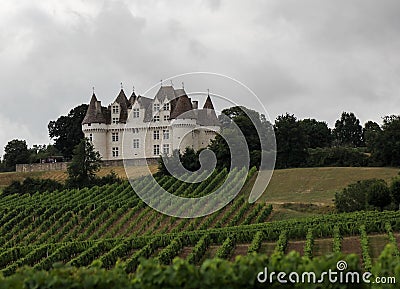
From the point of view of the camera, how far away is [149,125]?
67.4m

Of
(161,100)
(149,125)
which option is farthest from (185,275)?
(149,125)

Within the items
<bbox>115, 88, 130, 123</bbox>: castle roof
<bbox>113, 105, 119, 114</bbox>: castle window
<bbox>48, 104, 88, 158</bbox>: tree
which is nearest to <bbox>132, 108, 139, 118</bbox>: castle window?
<bbox>115, 88, 130, 123</bbox>: castle roof

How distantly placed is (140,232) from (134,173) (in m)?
22.5

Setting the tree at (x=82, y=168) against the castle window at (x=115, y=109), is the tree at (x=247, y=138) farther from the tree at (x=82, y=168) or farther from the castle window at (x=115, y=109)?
the castle window at (x=115, y=109)

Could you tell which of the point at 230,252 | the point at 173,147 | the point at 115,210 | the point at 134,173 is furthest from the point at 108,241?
the point at 173,147

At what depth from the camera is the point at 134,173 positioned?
57719mm

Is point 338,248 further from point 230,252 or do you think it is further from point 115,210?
point 115,210

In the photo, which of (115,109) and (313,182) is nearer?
(313,182)

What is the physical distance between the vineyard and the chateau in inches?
571

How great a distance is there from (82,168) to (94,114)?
51.2 feet

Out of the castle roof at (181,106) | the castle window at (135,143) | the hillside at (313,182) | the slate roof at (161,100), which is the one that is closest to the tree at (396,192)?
the hillside at (313,182)

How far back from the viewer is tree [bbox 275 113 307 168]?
60.3 metres

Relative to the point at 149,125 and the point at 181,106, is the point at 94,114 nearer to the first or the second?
the point at 149,125

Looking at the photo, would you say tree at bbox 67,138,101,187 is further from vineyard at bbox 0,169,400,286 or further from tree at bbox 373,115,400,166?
tree at bbox 373,115,400,166
